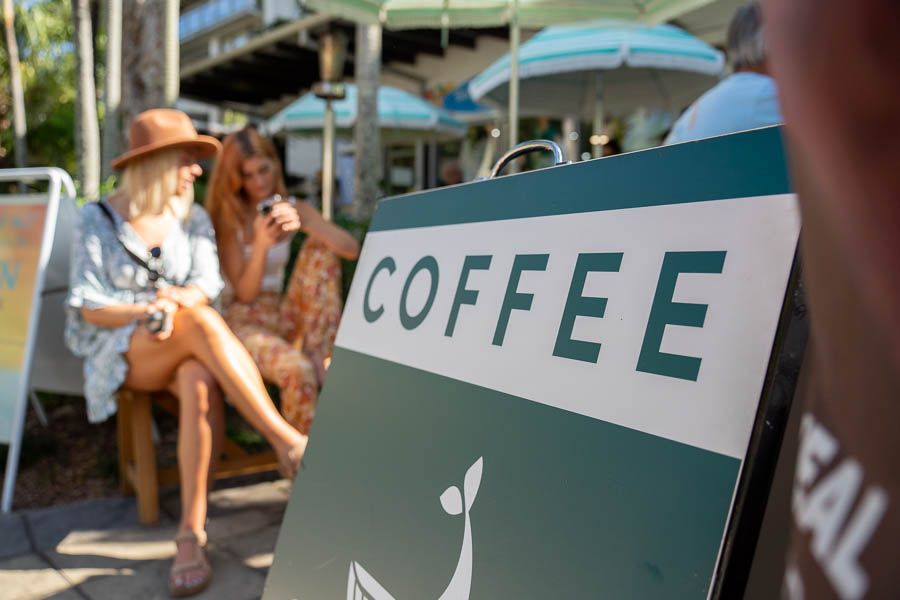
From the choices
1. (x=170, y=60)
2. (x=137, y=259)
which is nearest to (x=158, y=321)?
(x=137, y=259)

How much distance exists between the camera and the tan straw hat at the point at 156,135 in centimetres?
278

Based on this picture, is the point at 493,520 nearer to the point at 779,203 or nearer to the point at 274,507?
the point at 779,203

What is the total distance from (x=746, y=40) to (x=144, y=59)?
130 inches

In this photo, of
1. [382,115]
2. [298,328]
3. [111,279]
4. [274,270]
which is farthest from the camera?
[382,115]

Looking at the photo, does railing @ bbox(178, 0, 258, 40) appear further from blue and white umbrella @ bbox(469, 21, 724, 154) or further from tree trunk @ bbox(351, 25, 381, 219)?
blue and white umbrella @ bbox(469, 21, 724, 154)

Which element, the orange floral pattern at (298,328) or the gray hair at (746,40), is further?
the orange floral pattern at (298,328)

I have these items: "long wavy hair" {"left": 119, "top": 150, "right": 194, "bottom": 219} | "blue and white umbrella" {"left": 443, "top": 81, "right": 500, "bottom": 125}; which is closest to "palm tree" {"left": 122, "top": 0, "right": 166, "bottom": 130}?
"long wavy hair" {"left": 119, "top": 150, "right": 194, "bottom": 219}

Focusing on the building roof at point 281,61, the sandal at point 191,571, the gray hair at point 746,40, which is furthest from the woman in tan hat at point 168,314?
the building roof at point 281,61

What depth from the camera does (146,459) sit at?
8.83 feet

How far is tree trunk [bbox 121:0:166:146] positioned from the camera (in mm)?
4230

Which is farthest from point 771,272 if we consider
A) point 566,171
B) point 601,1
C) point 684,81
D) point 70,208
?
point 684,81

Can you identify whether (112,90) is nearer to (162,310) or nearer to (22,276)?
(22,276)

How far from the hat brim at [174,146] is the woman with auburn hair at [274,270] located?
0.09 meters

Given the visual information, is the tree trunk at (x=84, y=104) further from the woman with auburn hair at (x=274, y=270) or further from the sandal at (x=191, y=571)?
the sandal at (x=191, y=571)
